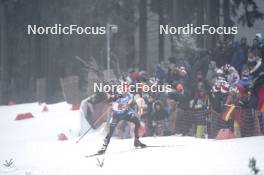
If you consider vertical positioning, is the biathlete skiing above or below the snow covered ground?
above

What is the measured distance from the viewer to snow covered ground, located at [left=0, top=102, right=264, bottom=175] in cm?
1084

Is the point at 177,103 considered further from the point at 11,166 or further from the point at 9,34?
the point at 9,34

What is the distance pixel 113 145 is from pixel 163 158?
138 inches

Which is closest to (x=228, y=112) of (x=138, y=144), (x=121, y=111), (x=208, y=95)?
(x=208, y=95)

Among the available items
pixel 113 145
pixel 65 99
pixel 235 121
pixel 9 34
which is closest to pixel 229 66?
pixel 235 121

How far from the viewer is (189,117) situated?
15398 mm

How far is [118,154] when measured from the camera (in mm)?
13242

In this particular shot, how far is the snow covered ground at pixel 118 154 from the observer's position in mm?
10836
